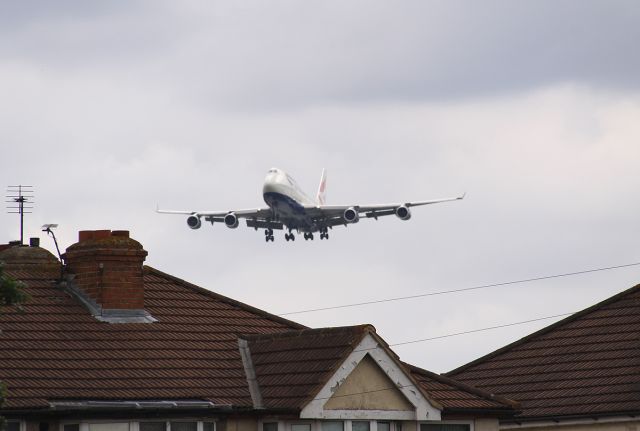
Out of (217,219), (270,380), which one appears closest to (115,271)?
(270,380)

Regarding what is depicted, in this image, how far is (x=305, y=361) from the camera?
2584 cm

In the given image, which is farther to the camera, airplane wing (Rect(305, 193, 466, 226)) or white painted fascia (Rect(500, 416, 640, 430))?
airplane wing (Rect(305, 193, 466, 226))

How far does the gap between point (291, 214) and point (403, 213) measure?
21.1ft

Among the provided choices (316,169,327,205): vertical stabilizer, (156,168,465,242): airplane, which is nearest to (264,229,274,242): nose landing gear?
(156,168,465,242): airplane

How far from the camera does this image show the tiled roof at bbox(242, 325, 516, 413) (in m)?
25.2

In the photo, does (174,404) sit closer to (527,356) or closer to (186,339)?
(186,339)

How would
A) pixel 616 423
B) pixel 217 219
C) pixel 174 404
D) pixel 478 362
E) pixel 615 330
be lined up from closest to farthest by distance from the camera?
pixel 174 404 → pixel 616 423 → pixel 615 330 → pixel 478 362 → pixel 217 219

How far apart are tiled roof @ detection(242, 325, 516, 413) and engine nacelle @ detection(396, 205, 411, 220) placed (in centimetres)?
6494

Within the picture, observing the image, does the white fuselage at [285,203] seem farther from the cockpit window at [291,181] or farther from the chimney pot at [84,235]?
the chimney pot at [84,235]

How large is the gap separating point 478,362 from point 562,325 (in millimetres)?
1949

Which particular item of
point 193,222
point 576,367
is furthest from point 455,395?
point 193,222

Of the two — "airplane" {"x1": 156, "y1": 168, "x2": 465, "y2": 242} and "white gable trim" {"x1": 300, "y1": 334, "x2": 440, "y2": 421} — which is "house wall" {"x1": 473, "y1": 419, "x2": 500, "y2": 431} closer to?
"white gable trim" {"x1": 300, "y1": 334, "x2": 440, "y2": 421}

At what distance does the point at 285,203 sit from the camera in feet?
309

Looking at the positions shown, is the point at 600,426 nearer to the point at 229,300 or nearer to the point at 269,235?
the point at 229,300
